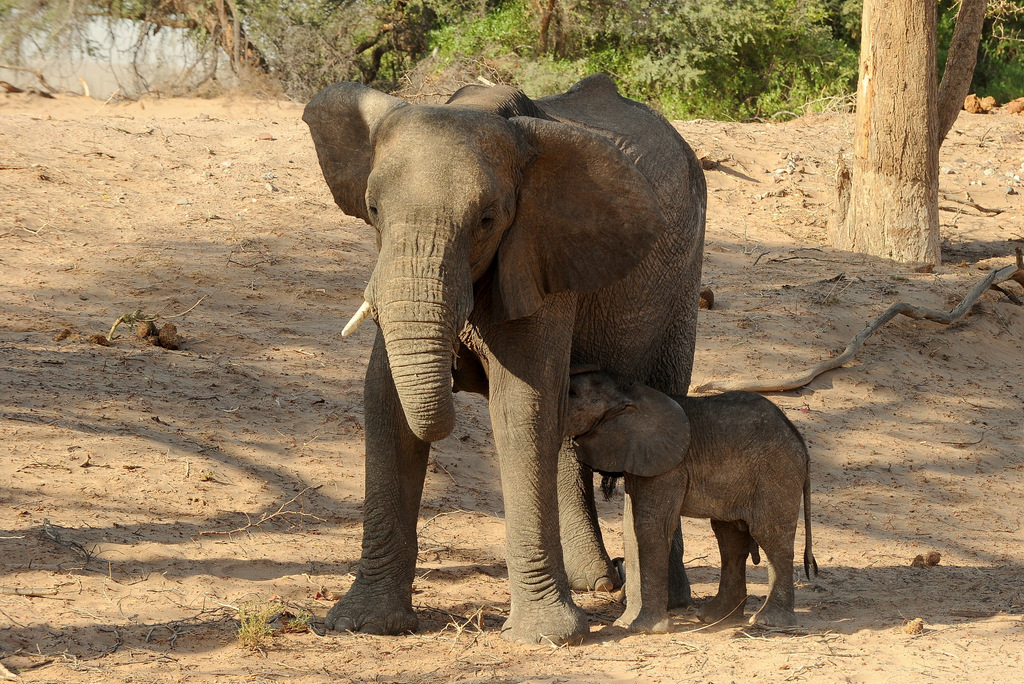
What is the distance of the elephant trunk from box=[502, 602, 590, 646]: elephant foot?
1.25 meters

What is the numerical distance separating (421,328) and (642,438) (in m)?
1.46

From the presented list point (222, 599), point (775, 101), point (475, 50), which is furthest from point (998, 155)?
point (222, 599)

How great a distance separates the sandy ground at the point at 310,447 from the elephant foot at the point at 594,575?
200 mm

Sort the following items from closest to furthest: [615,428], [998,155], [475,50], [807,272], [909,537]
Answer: [615,428] < [909,537] < [807,272] < [998,155] < [475,50]

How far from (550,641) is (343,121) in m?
2.43

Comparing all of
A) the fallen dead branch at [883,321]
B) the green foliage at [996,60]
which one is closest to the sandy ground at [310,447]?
the fallen dead branch at [883,321]

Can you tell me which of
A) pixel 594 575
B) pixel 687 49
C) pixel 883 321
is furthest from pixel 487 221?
pixel 687 49

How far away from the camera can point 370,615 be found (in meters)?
5.27

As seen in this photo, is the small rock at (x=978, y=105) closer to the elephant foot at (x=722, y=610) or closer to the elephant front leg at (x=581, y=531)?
the elephant front leg at (x=581, y=531)

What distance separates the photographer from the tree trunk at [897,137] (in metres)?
12.1

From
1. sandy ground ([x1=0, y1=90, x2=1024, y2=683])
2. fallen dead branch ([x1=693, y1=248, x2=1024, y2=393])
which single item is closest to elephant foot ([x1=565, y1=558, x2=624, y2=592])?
sandy ground ([x1=0, y1=90, x2=1024, y2=683])

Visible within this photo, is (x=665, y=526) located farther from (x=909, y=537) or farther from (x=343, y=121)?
(x=909, y=537)

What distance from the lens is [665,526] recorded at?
524cm

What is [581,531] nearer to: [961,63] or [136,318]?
[136,318]
